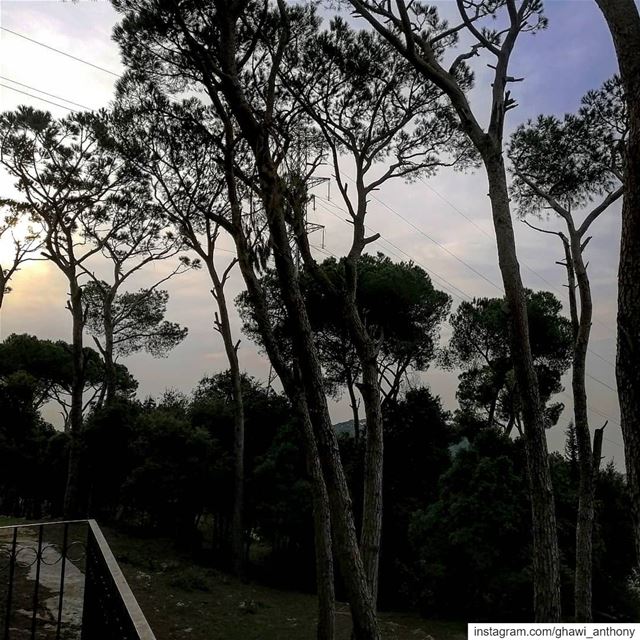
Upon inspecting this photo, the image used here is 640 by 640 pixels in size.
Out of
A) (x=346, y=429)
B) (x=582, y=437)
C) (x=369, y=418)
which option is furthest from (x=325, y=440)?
(x=346, y=429)

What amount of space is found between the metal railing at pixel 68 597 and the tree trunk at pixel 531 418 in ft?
→ 13.8

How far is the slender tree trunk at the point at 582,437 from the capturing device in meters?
8.05

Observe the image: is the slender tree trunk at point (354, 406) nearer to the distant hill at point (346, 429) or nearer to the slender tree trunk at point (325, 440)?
the distant hill at point (346, 429)

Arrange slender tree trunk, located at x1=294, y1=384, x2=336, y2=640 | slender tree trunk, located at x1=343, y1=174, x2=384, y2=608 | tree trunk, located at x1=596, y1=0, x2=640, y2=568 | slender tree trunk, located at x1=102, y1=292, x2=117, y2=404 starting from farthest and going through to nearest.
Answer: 1. slender tree trunk, located at x1=102, y1=292, x2=117, y2=404
2. slender tree trunk, located at x1=343, y1=174, x2=384, y2=608
3. slender tree trunk, located at x1=294, y1=384, x2=336, y2=640
4. tree trunk, located at x1=596, y1=0, x2=640, y2=568

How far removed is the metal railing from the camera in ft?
6.53

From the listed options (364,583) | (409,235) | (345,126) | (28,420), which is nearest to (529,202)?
(409,235)

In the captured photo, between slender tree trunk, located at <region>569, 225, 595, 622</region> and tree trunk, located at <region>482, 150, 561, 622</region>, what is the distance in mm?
2863

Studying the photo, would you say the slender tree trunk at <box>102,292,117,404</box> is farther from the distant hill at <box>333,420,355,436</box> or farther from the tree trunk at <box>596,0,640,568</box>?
the tree trunk at <box>596,0,640,568</box>

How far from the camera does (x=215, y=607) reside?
386 inches

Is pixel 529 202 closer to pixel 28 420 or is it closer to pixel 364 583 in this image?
pixel 364 583

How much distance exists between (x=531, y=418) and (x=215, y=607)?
695 cm

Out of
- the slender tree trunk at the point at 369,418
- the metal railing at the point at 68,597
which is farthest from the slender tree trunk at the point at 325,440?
the metal railing at the point at 68,597

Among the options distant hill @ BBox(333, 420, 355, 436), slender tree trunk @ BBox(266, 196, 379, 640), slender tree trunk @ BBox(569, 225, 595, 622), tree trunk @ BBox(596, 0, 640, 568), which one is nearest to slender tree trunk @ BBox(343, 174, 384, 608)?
slender tree trunk @ BBox(266, 196, 379, 640)

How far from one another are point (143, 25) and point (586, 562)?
978 cm
